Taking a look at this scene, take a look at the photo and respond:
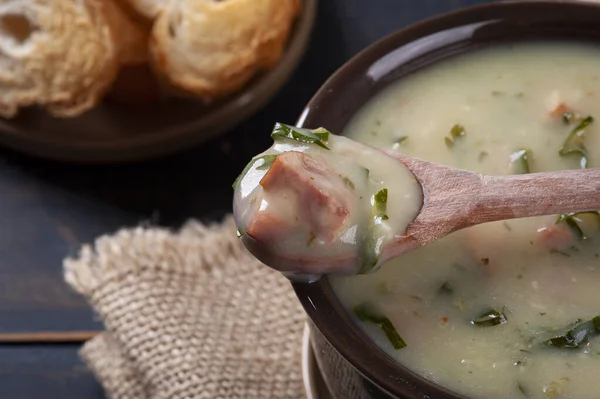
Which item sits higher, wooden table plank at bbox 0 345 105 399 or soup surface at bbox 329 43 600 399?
soup surface at bbox 329 43 600 399

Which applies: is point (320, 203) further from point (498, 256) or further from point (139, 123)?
point (139, 123)

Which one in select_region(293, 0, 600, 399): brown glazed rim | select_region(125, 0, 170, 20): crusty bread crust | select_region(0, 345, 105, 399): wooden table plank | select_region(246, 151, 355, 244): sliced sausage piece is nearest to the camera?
select_region(246, 151, 355, 244): sliced sausage piece

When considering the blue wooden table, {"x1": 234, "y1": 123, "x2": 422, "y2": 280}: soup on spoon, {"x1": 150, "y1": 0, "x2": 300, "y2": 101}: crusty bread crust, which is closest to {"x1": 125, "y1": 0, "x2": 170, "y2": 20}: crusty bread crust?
{"x1": 150, "y1": 0, "x2": 300, "y2": 101}: crusty bread crust

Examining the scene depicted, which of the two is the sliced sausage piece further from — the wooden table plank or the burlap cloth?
the wooden table plank

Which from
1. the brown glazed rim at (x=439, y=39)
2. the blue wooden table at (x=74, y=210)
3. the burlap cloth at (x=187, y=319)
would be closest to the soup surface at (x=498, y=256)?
the brown glazed rim at (x=439, y=39)

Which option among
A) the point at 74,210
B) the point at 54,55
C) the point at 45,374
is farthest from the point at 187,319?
the point at 54,55
